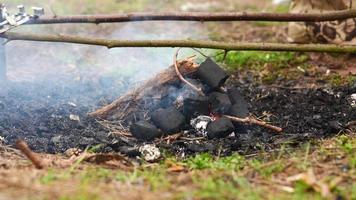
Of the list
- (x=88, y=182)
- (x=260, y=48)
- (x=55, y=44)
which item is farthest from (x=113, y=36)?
(x=88, y=182)

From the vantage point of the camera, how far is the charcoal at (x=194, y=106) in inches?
181

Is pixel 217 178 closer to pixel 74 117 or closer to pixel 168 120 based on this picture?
pixel 168 120

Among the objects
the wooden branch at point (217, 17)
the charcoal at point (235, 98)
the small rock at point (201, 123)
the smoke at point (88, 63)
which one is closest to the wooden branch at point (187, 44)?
the wooden branch at point (217, 17)

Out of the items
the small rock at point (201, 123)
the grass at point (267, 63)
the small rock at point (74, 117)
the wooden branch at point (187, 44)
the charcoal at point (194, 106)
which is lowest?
the grass at point (267, 63)

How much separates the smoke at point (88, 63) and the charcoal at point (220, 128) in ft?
4.39

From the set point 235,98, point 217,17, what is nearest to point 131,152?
point 235,98

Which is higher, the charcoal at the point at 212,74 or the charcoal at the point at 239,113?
the charcoal at the point at 212,74

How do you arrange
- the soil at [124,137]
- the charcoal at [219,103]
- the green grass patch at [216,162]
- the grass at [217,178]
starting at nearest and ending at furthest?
1. the grass at [217,178]
2. the green grass patch at [216,162]
3. the soil at [124,137]
4. the charcoal at [219,103]

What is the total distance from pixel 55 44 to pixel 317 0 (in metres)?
3.30

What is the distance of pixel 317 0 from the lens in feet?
21.7

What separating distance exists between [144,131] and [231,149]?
27.5 inches

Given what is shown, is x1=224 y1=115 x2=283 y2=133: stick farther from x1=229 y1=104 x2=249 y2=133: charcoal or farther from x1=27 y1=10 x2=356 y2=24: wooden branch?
x1=27 y1=10 x2=356 y2=24: wooden branch

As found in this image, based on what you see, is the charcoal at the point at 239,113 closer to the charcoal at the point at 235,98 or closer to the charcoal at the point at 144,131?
the charcoal at the point at 235,98

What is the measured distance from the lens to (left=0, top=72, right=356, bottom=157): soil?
4.28 metres
